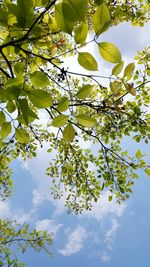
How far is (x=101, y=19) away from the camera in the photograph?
1.17 m

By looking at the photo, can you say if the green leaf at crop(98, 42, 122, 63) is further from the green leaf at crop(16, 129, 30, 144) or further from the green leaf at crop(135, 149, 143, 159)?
the green leaf at crop(135, 149, 143, 159)

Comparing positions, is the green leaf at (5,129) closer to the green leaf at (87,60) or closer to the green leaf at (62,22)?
the green leaf at (87,60)

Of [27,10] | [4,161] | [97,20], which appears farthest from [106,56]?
[4,161]

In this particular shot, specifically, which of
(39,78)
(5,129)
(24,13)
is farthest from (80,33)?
(5,129)

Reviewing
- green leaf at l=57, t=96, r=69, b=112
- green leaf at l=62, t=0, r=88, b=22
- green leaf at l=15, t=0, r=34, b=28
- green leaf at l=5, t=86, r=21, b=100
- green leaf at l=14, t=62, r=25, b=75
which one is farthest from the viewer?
green leaf at l=14, t=62, r=25, b=75

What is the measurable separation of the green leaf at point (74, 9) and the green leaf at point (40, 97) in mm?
355

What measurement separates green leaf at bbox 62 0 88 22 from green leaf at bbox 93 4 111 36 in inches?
3.3

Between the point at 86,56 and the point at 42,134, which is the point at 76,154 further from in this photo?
the point at 86,56

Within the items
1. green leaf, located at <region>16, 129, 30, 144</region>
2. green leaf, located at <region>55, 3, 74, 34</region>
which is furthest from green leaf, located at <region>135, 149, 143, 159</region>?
green leaf, located at <region>55, 3, 74, 34</region>

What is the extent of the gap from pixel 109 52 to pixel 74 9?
0.28m

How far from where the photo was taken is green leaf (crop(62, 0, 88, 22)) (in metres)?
1.09

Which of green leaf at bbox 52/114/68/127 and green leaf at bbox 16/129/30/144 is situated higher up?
green leaf at bbox 16/129/30/144

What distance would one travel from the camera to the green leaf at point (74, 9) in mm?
1087

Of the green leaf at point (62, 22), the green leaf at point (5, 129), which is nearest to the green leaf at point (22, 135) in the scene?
the green leaf at point (5, 129)
